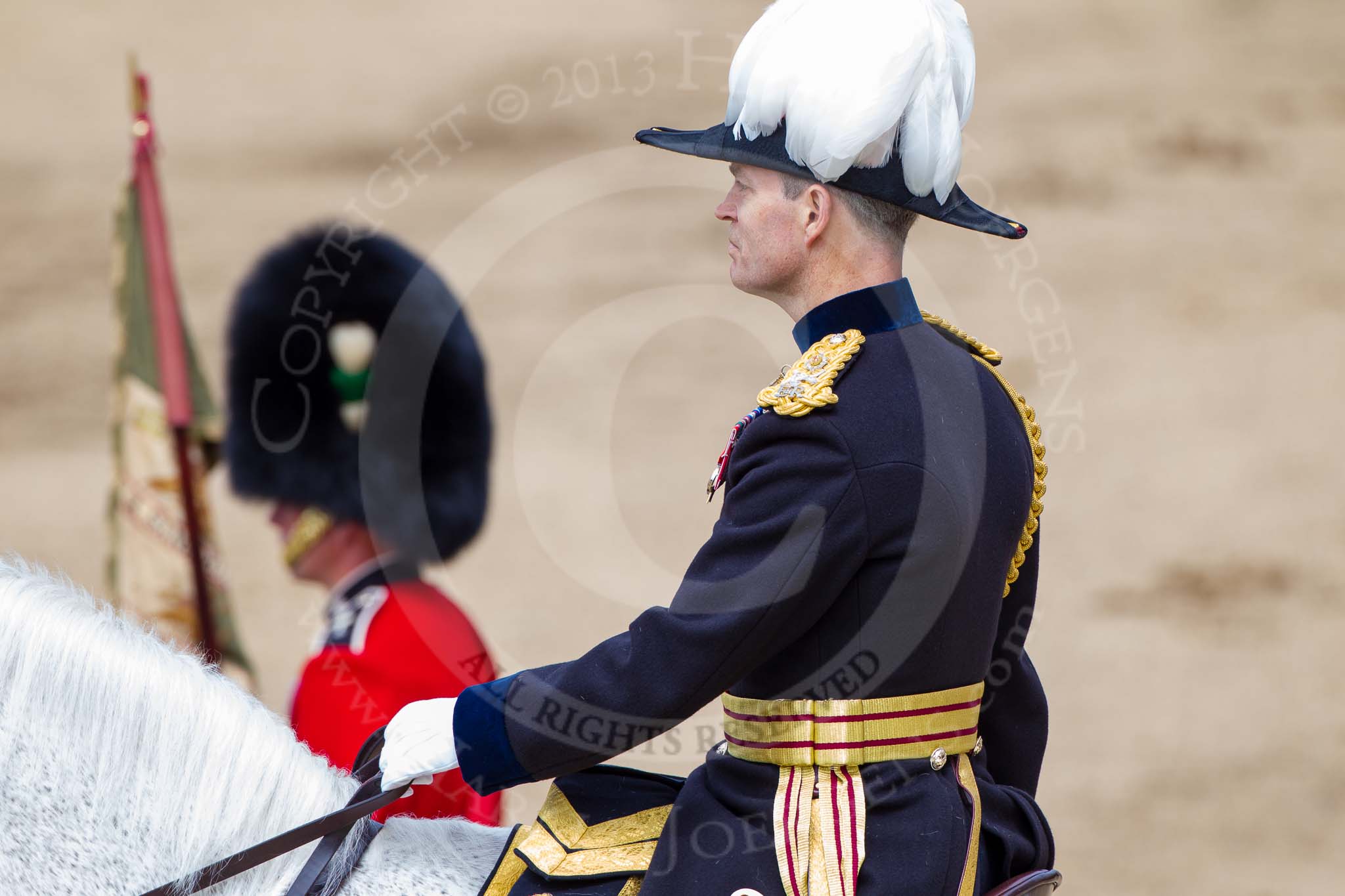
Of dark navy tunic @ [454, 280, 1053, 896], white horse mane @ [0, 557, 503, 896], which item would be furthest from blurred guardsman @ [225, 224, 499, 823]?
dark navy tunic @ [454, 280, 1053, 896]

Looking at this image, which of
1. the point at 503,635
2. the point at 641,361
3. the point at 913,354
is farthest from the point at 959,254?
the point at 913,354

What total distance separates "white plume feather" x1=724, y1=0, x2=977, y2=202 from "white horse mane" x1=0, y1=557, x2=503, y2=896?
961mm

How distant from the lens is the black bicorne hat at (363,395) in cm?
327

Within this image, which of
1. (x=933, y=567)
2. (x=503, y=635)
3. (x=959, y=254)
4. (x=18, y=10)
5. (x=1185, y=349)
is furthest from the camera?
(x=18, y=10)

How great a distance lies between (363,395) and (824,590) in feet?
6.11

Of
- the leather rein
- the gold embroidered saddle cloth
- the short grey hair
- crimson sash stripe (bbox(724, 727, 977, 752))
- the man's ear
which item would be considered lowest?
the leather rein

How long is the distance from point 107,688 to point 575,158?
7.89 metres

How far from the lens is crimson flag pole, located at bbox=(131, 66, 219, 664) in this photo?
10.9 ft

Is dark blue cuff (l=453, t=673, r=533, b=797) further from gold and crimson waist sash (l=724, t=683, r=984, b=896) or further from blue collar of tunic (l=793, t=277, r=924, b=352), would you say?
blue collar of tunic (l=793, t=277, r=924, b=352)

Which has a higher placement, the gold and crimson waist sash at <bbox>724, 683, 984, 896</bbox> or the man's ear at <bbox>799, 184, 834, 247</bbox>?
the man's ear at <bbox>799, 184, 834, 247</bbox>

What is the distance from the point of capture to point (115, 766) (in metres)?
1.71

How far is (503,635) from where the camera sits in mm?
6672

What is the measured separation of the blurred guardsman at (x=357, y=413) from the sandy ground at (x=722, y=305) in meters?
2.26

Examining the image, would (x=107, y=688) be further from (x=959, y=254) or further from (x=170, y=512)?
(x=959, y=254)
